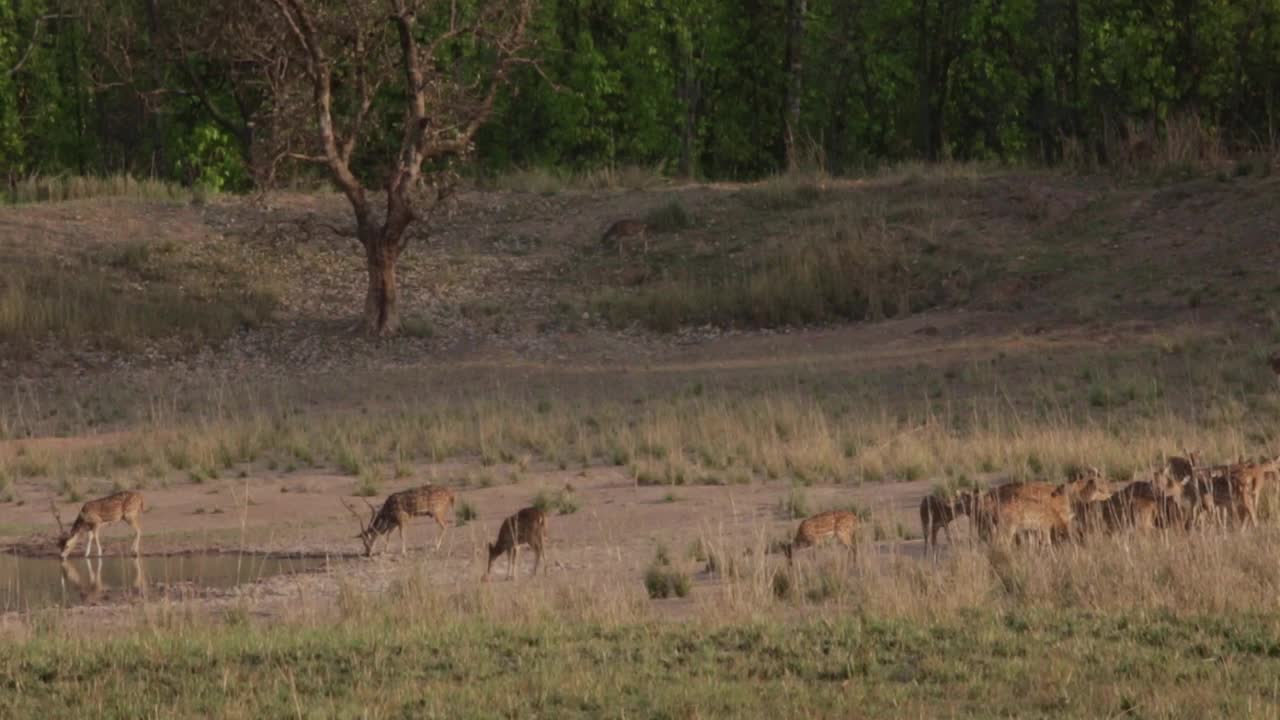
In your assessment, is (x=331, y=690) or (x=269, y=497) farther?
(x=269, y=497)

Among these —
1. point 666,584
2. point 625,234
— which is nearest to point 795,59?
point 625,234

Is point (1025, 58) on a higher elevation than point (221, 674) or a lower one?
higher

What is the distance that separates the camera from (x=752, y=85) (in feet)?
185

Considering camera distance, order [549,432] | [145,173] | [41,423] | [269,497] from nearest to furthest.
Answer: [269,497] < [549,432] < [41,423] < [145,173]

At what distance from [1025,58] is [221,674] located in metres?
40.7

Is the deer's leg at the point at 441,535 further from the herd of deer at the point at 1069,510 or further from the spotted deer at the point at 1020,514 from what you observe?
the spotted deer at the point at 1020,514

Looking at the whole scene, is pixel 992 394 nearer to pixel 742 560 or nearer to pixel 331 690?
pixel 742 560

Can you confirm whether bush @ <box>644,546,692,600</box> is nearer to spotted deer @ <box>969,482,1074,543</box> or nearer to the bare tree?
spotted deer @ <box>969,482,1074,543</box>

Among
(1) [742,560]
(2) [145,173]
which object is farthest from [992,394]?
(2) [145,173]

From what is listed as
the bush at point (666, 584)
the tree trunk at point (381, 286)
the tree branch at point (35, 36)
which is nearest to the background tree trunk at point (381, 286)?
the tree trunk at point (381, 286)

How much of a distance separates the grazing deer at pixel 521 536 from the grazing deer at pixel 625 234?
22.9m

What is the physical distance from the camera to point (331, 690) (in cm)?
1038

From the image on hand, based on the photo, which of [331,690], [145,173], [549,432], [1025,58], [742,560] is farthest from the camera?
[145,173]

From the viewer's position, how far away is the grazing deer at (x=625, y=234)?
37.5 m
